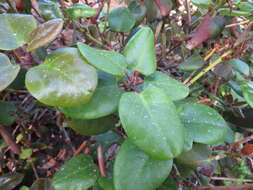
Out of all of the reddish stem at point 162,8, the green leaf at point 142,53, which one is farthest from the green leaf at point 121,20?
the green leaf at point 142,53

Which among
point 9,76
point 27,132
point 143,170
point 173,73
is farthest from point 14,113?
point 173,73

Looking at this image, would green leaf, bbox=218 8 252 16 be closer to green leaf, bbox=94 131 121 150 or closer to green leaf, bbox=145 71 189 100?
green leaf, bbox=145 71 189 100

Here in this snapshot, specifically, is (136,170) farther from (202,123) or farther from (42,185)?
(42,185)

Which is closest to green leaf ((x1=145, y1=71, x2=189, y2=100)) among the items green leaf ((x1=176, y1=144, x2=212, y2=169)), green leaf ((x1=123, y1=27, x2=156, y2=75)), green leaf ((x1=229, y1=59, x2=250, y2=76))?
green leaf ((x1=123, y1=27, x2=156, y2=75))

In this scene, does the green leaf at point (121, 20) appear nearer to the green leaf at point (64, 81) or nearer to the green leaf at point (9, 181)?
the green leaf at point (64, 81)

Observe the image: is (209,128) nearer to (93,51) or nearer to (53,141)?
(93,51)

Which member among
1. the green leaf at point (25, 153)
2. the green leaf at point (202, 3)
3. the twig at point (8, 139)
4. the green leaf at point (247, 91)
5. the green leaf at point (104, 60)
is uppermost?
the green leaf at point (104, 60)
